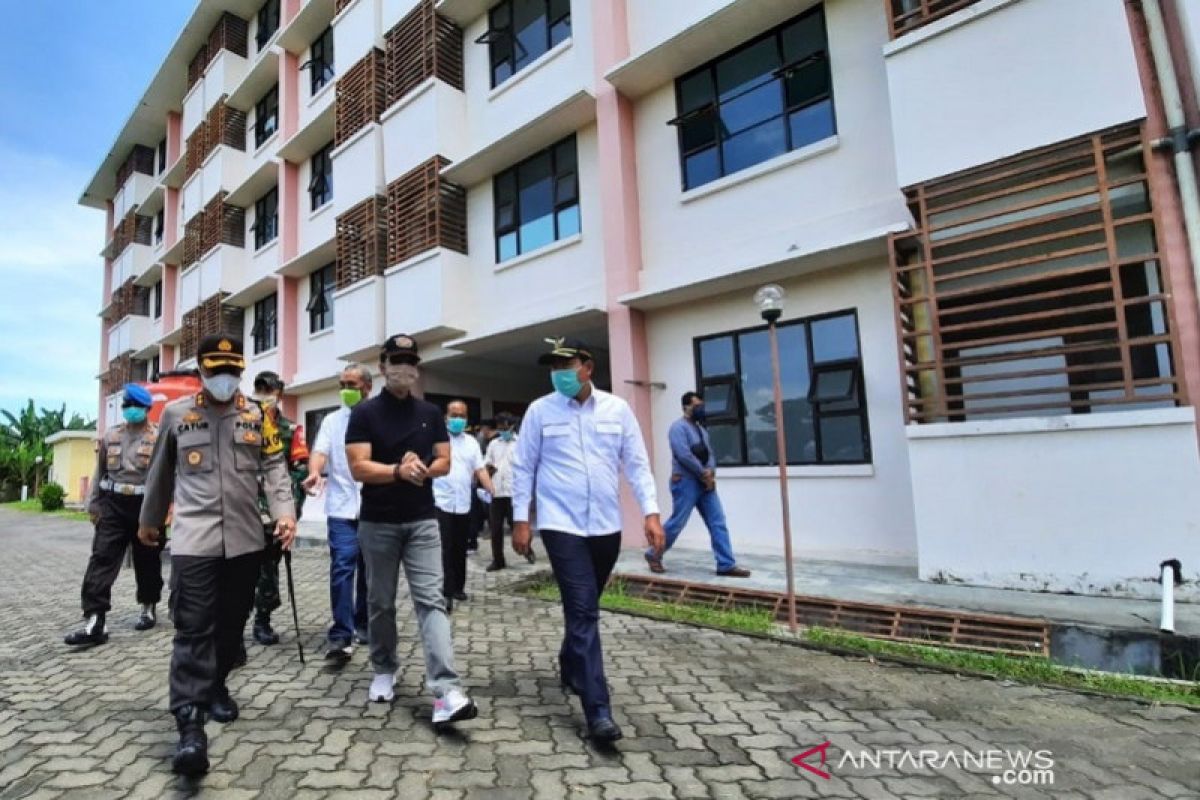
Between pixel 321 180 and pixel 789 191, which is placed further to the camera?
pixel 321 180

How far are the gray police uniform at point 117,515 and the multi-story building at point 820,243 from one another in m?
5.27

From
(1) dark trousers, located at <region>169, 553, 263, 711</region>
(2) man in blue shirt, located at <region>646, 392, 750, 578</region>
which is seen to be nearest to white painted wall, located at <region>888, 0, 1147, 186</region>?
(2) man in blue shirt, located at <region>646, 392, 750, 578</region>

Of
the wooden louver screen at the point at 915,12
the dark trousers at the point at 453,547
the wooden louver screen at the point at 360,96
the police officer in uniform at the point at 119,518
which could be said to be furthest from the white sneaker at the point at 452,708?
the wooden louver screen at the point at 360,96

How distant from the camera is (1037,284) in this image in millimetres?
5758

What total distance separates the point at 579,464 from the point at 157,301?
26.5 m

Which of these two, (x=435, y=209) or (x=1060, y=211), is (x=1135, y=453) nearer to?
(x=1060, y=211)

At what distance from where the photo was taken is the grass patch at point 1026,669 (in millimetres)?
3578

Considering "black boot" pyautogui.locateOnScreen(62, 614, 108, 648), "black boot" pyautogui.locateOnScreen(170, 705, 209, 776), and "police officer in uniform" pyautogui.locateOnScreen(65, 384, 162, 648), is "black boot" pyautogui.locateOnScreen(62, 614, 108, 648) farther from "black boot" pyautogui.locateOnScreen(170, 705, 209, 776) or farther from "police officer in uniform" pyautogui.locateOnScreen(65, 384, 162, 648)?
"black boot" pyautogui.locateOnScreen(170, 705, 209, 776)

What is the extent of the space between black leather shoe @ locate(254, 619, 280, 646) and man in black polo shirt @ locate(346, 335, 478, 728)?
1702 millimetres

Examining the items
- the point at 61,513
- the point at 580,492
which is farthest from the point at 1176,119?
the point at 61,513

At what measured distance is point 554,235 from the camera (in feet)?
33.3

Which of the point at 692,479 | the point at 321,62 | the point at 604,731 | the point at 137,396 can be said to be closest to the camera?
the point at 604,731

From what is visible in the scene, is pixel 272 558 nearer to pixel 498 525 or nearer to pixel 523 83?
pixel 498 525

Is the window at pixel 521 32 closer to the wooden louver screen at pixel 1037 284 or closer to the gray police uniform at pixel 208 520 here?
the wooden louver screen at pixel 1037 284
